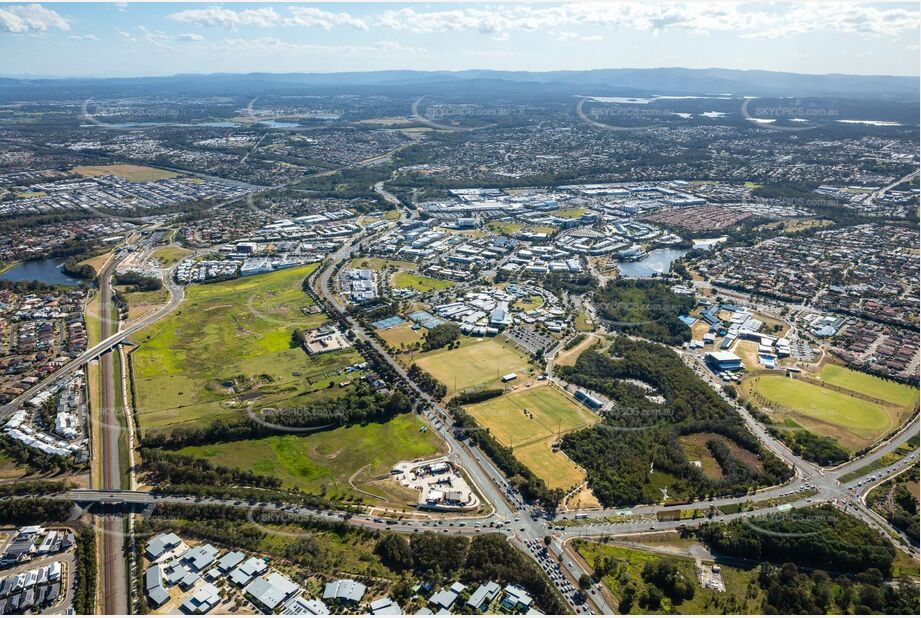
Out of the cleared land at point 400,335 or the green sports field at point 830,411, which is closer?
the green sports field at point 830,411

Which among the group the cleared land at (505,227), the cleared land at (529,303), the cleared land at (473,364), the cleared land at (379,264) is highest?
the cleared land at (505,227)

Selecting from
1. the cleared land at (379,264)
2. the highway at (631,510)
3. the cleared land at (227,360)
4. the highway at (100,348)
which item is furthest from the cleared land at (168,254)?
the highway at (631,510)

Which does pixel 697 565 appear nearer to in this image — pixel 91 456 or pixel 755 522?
pixel 755 522

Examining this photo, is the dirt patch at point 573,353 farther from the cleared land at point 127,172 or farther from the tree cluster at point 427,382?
the cleared land at point 127,172

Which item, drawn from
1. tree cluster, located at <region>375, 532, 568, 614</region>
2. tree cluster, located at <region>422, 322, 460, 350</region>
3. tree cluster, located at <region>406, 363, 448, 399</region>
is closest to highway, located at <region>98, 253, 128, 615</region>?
tree cluster, located at <region>375, 532, 568, 614</region>

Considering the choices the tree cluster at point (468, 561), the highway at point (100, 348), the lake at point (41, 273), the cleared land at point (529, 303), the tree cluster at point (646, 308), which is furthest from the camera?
the lake at point (41, 273)

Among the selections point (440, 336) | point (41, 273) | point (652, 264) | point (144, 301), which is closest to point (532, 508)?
point (440, 336)

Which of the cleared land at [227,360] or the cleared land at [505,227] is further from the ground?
Result: the cleared land at [505,227]
